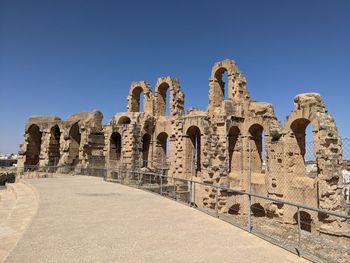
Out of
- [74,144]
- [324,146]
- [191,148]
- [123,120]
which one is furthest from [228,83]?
[74,144]

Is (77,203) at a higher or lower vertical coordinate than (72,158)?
lower

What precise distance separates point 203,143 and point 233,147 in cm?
337

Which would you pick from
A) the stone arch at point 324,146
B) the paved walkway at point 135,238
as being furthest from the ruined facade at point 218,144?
the paved walkway at point 135,238

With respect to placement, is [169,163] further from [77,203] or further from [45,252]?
[45,252]

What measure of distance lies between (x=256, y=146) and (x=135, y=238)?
1609cm

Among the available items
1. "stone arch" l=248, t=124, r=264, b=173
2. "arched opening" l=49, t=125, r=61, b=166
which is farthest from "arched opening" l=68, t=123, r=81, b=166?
"stone arch" l=248, t=124, r=264, b=173

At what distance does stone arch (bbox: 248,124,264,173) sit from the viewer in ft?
65.0

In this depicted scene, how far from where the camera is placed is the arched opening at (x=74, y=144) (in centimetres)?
2513

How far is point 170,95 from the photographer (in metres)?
22.7

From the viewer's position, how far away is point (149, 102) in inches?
964

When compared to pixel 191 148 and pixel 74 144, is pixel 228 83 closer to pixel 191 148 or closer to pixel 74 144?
pixel 191 148

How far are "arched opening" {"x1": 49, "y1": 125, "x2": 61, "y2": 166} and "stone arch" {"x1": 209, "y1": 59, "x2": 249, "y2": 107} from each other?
14696mm

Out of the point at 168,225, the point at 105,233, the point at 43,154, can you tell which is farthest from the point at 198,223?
the point at 43,154

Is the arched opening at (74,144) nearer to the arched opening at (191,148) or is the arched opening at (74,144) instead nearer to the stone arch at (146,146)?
the stone arch at (146,146)
